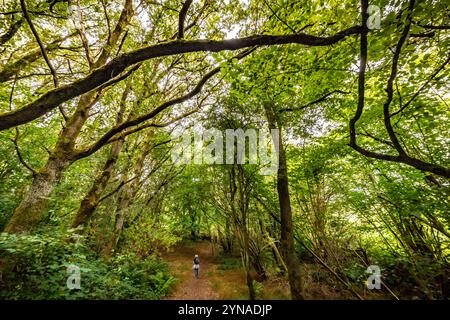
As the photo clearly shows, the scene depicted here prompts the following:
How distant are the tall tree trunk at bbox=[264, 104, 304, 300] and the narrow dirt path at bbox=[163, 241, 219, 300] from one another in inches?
213

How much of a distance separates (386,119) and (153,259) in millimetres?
12381

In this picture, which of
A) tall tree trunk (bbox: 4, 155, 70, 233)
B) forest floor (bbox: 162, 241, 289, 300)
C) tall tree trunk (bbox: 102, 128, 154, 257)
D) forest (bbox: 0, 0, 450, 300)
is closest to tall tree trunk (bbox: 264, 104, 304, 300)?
forest (bbox: 0, 0, 450, 300)

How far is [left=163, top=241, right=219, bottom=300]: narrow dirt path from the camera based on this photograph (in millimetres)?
10305

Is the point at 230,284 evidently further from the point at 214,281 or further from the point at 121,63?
the point at 121,63

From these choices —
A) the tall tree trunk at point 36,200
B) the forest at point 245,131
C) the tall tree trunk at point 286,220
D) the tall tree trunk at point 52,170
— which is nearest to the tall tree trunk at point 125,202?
the forest at point 245,131

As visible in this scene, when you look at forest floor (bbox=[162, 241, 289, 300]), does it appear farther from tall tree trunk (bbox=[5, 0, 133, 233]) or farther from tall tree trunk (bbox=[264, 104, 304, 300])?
tall tree trunk (bbox=[5, 0, 133, 233])

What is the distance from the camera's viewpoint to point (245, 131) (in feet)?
24.9

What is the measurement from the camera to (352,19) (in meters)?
4.16

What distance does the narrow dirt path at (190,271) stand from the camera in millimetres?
10305

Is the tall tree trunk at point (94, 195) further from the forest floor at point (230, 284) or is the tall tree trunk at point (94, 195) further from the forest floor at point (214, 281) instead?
the forest floor at point (214, 281)

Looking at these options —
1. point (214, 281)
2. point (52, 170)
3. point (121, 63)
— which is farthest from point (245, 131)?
point (214, 281)

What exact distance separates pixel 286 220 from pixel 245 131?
11.9 feet

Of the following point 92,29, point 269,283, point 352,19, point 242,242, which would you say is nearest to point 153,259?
point 242,242

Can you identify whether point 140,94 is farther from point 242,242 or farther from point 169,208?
point 169,208
